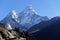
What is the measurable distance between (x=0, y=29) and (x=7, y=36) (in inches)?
98.8

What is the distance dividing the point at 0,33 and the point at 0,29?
1710mm

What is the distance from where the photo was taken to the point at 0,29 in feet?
175

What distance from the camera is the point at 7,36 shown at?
52.9 metres

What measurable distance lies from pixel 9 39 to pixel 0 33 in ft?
8.59

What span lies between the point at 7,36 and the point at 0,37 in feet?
9.63

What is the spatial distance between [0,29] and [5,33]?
159 cm

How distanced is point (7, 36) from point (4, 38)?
1461 mm

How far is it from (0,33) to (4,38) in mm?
1578

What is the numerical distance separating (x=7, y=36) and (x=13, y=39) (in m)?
1.73

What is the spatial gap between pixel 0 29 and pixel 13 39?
4185 mm

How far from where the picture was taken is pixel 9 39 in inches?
2051

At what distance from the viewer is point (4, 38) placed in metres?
51.7
